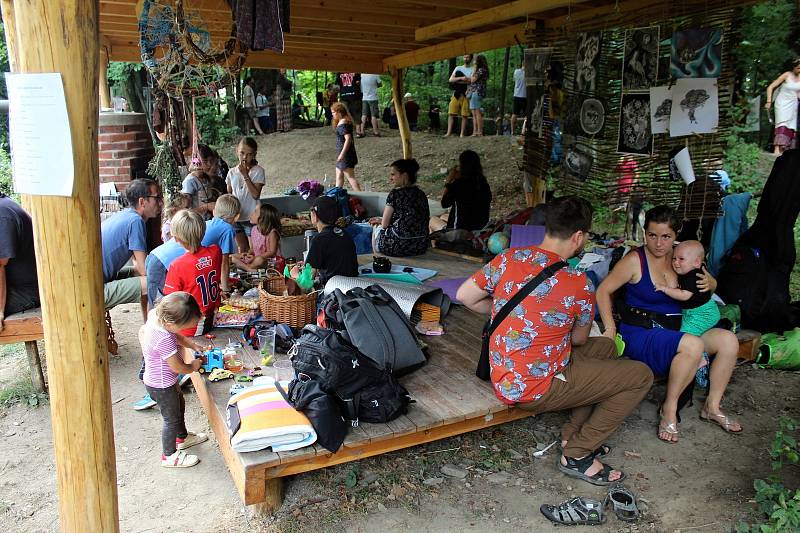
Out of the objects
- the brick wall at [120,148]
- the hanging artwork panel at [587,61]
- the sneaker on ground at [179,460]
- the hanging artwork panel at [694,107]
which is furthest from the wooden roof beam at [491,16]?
the sneaker on ground at [179,460]

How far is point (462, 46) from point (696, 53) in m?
4.54

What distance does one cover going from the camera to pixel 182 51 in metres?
4.99

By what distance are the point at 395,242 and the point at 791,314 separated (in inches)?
143

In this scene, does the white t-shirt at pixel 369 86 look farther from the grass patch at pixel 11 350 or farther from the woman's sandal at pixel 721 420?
the woman's sandal at pixel 721 420

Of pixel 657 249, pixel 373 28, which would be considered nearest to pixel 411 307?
pixel 657 249

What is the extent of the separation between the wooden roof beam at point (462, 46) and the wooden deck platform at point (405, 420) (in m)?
4.65

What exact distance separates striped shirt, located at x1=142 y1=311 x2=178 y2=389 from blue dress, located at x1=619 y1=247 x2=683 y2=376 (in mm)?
2911

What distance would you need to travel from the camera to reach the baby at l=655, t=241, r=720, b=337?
399cm

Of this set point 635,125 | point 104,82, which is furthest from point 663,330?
point 104,82

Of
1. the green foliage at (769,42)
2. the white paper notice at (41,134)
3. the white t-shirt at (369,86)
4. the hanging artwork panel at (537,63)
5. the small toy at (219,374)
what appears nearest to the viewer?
the white paper notice at (41,134)

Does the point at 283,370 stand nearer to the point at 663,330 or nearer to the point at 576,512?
the point at 576,512

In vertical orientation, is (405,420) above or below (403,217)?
below

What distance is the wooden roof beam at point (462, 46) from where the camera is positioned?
765 cm

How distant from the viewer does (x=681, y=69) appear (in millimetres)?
4723
